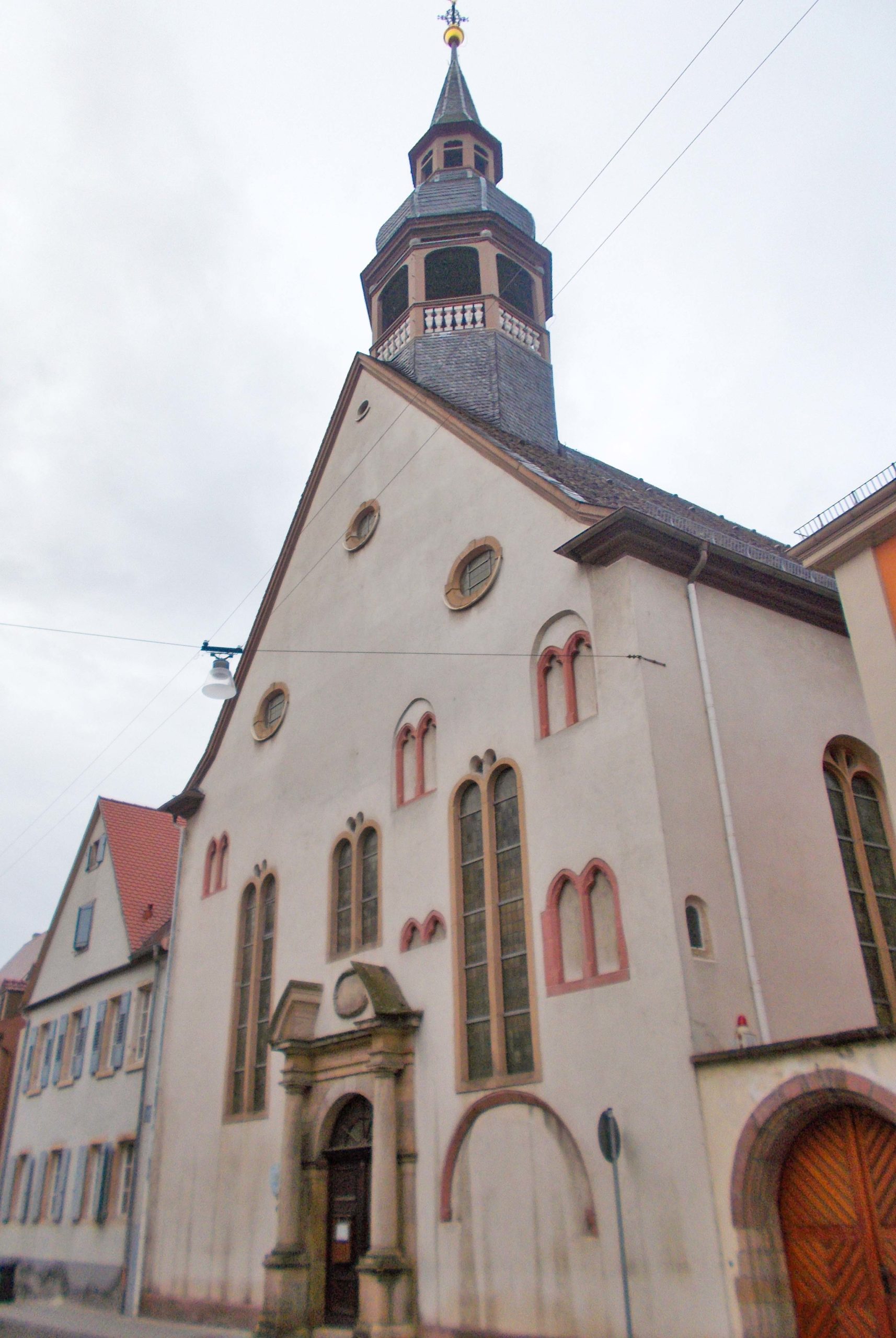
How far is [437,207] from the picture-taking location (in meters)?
23.8

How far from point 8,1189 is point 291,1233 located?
13983mm

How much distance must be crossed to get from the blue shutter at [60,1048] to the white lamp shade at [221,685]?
1303 cm

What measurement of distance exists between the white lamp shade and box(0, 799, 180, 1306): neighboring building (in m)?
7.71

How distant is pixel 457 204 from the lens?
23.8 m

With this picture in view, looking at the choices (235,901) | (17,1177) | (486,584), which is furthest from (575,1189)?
(17,1177)

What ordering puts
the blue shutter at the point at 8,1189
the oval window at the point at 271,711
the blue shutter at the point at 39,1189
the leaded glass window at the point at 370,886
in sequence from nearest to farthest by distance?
the leaded glass window at the point at 370,886, the oval window at the point at 271,711, the blue shutter at the point at 39,1189, the blue shutter at the point at 8,1189

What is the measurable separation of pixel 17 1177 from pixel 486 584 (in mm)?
19314

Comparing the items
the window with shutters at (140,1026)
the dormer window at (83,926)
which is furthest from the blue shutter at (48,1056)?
the window with shutters at (140,1026)

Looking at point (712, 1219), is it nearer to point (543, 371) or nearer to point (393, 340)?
point (543, 371)

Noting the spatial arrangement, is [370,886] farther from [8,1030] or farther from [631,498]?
[8,1030]

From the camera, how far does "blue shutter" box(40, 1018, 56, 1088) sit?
25500 millimetres

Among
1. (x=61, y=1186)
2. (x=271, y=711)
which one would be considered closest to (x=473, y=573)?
(x=271, y=711)

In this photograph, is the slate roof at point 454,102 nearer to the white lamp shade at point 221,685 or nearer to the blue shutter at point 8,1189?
the white lamp shade at point 221,685

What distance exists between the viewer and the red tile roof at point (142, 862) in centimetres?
2417
